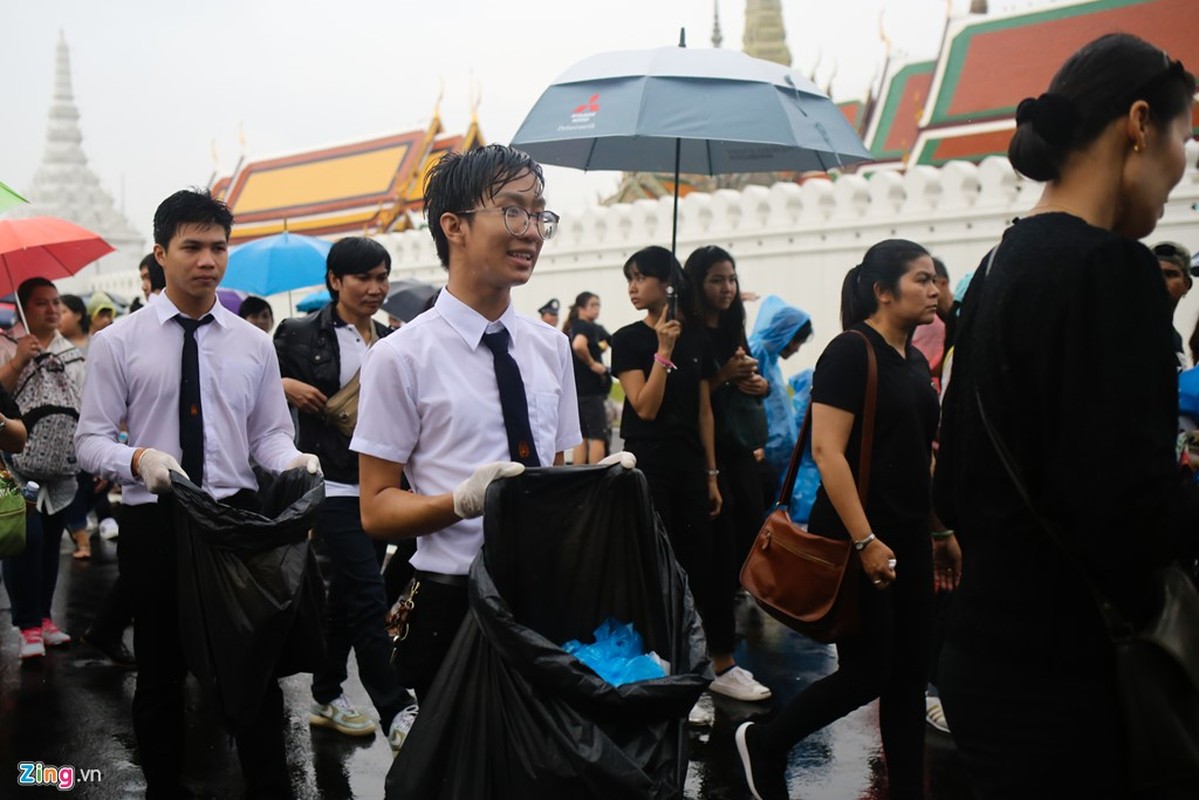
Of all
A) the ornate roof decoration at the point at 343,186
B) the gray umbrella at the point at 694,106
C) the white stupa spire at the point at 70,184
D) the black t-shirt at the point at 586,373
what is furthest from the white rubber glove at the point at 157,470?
the white stupa spire at the point at 70,184

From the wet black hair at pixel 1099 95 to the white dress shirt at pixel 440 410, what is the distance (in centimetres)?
117

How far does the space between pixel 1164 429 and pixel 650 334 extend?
3361 mm

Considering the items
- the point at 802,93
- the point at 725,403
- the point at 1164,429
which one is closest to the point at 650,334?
the point at 725,403

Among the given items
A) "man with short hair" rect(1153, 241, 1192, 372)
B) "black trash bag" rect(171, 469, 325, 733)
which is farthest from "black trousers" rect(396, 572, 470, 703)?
"man with short hair" rect(1153, 241, 1192, 372)

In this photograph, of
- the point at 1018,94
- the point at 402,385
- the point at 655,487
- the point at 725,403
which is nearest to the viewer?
the point at 402,385

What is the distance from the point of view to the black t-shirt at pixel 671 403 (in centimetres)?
489

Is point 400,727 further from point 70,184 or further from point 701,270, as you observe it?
point 70,184

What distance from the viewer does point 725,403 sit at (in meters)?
5.28

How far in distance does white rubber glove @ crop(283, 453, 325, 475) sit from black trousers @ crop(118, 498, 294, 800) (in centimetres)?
38

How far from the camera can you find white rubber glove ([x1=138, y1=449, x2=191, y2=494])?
3193 mm

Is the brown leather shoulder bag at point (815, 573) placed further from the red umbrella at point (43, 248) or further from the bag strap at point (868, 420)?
Result: the red umbrella at point (43, 248)

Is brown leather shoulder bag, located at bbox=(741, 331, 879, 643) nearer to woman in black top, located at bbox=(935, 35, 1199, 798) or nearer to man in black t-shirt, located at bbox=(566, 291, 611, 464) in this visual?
woman in black top, located at bbox=(935, 35, 1199, 798)

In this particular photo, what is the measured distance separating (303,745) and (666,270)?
2483 millimetres

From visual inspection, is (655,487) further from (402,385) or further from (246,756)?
(402,385)
